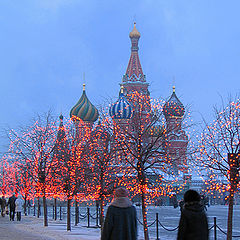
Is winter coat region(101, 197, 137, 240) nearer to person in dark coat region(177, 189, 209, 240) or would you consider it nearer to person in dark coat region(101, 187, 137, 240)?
person in dark coat region(101, 187, 137, 240)

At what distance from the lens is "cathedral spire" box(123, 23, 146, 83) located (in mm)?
69812

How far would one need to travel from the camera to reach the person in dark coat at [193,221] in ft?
21.6

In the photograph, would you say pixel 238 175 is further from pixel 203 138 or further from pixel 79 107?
pixel 79 107

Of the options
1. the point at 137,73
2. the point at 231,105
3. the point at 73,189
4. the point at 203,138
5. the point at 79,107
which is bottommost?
the point at 73,189

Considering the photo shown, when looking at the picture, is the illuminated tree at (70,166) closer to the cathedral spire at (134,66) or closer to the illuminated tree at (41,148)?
the illuminated tree at (41,148)

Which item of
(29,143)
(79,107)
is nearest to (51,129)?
(29,143)

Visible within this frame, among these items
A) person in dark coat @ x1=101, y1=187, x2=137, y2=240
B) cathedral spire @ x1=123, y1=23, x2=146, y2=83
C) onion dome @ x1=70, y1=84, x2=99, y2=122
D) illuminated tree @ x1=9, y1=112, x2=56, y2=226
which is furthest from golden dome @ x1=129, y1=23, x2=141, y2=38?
person in dark coat @ x1=101, y1=187, x2=137, y2=240

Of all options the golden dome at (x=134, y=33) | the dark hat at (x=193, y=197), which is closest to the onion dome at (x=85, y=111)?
the golden dome at (x=134, y=33)

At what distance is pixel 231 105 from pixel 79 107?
5599 centimetres

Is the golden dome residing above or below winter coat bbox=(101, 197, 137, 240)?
above

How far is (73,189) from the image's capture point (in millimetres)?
20047

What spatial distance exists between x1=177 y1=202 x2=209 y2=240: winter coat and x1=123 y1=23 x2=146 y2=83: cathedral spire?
6324 centimetres

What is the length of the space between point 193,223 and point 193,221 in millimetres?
26

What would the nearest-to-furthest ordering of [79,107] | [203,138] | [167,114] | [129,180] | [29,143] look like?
1. [203,138]
2. [167,114]
3. [129,180]
4. [29,143]
5. [79,107]
